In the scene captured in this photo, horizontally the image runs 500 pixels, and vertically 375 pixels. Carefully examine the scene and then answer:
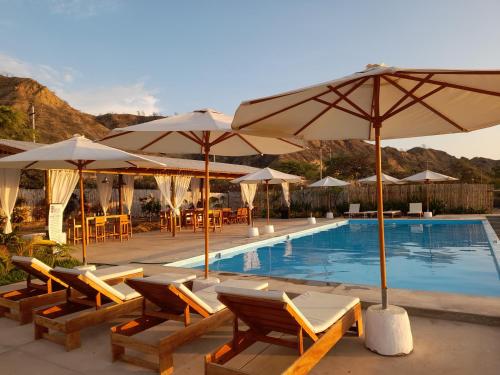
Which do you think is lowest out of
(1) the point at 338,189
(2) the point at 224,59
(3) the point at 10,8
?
(1) the point at 338,189

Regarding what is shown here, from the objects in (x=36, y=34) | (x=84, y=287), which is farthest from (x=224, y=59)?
(x=84, y=287)

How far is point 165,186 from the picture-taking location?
13594 mm

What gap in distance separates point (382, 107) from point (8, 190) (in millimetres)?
8576

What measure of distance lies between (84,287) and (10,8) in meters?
17.6

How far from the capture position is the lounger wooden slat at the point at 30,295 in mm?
4133

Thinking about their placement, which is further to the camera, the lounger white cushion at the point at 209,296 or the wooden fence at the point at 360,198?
the wooden fence at the point at 360,198

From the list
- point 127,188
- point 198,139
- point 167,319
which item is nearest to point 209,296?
point 167,319

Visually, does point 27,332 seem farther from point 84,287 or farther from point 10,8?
point 10,8

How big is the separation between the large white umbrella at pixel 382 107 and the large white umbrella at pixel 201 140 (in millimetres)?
715

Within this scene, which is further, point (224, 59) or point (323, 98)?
point (224, 59)

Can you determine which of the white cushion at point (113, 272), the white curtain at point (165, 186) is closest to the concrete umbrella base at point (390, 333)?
the white cushion at point (113, 272)

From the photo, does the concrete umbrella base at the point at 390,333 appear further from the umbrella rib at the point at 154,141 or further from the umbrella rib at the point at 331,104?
the umbrella rib at the point at 154,141

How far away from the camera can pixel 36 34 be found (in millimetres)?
15719

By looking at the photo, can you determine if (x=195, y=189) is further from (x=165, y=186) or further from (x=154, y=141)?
(x=154, y=141)
